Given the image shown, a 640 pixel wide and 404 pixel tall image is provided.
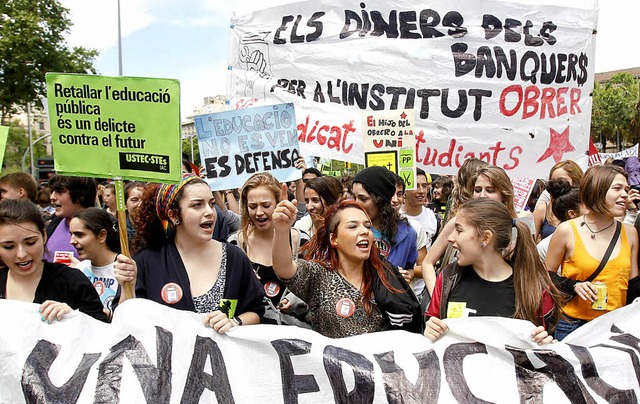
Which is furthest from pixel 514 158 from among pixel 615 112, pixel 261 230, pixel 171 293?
pixel 615 112

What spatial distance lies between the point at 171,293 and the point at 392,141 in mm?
3094

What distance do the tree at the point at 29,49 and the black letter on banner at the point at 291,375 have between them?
17.7 metres

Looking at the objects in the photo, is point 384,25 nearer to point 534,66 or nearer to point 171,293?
point 534,66

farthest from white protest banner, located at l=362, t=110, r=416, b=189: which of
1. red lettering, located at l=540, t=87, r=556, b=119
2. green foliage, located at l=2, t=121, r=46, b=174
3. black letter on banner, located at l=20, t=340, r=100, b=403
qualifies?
A: green foliage, located at l=2, t=121, r=46, b=174

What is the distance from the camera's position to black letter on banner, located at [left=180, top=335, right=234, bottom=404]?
2.59 meters

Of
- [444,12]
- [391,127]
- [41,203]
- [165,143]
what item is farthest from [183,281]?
[41,203]

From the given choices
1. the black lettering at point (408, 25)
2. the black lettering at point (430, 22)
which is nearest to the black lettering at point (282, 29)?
the black lettering at point (408, 25)

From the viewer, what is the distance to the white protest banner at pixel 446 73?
5.72 meters

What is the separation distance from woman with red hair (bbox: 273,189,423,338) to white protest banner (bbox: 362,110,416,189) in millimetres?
2302

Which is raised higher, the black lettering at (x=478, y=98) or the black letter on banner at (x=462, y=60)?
A: the black letter on banner at (x=462, y=60)

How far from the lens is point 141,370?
259 centimetres

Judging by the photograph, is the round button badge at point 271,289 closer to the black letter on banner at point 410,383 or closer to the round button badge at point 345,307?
the round button badge at point 345,307

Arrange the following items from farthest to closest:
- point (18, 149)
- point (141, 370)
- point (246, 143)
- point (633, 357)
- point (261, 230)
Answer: point (18, 149), point (246, 143), point (261, 230), point (633, 357), point (141, 370)

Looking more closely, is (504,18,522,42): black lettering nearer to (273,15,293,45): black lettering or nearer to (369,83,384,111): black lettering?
(369,83,384,111): black lettering
